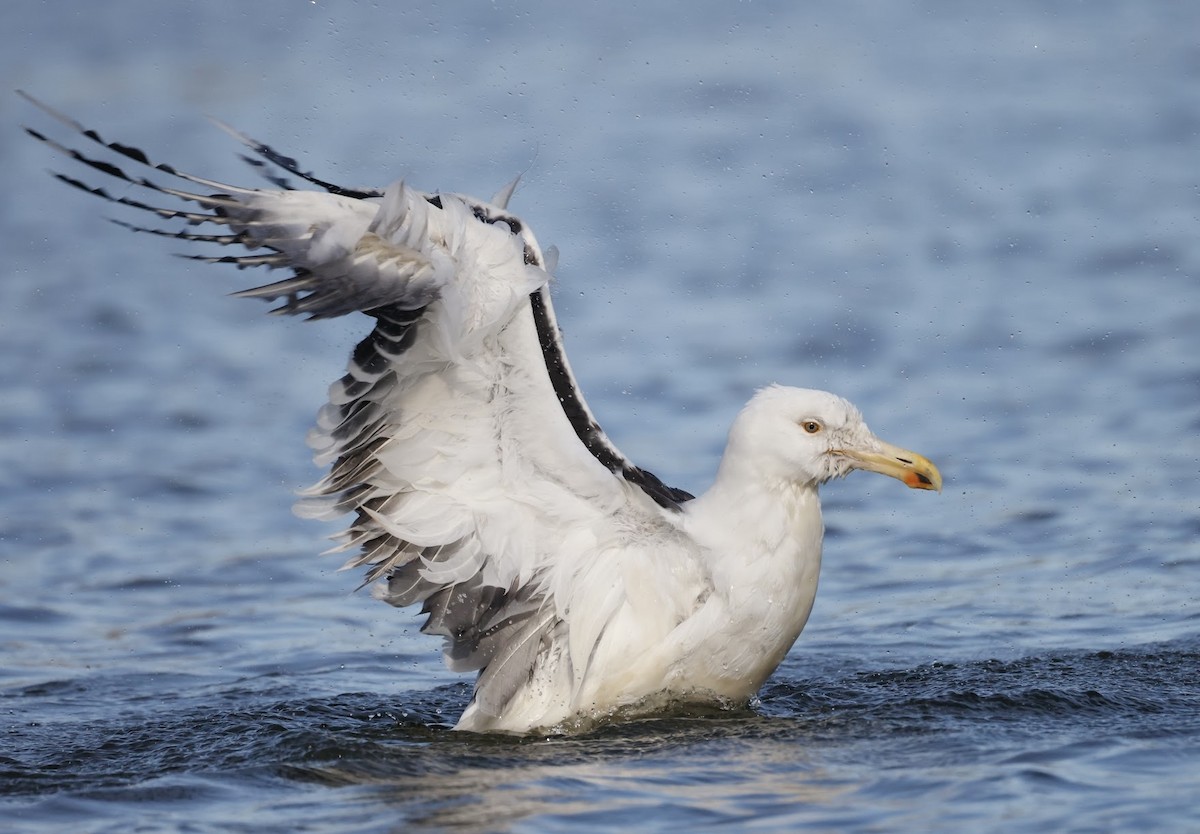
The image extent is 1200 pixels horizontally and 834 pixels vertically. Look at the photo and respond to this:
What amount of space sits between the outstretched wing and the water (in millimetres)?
612

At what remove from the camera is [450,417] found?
22.1 ft

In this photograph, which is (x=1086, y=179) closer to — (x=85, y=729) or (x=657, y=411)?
(x=657, y=411)

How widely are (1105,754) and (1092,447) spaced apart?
5.01 metres

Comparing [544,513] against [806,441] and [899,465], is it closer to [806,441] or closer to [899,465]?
[806,441]

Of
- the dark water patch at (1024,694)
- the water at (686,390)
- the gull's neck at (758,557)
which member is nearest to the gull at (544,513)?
the gull's neck at (758,557)

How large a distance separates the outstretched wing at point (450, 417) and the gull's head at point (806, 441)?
0.40 m

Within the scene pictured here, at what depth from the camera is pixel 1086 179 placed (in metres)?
15.9

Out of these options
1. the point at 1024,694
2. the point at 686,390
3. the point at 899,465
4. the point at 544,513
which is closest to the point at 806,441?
the point at 899,465

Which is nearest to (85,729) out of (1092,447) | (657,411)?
(657,411)

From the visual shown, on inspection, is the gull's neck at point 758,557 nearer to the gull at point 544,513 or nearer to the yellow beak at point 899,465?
the gull at point 544,513

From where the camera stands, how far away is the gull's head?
279 inches

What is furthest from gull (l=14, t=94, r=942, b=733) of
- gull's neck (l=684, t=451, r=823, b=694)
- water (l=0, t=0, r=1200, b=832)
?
water (l=0, t=0, r=1200, b=832)

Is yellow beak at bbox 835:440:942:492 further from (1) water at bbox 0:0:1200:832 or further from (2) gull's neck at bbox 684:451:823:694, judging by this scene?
(1) water at bbox 0:0:1200:832

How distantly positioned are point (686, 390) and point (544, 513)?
5.74 m
